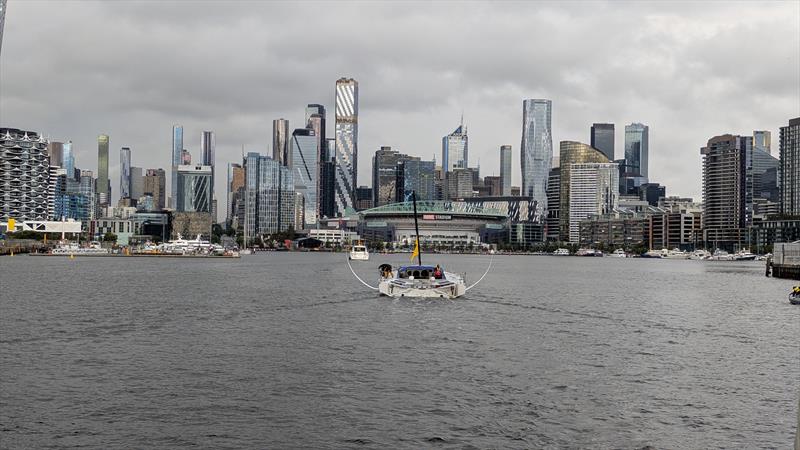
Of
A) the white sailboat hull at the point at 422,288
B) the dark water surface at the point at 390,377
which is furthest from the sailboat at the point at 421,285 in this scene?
the dark water surface at the point at 390,377

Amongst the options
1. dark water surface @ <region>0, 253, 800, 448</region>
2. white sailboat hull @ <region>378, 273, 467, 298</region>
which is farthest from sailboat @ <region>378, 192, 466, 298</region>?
dark water surface @ <region>0, 253, 800, 448</region>

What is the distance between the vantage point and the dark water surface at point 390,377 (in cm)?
2766

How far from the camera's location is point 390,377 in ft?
121

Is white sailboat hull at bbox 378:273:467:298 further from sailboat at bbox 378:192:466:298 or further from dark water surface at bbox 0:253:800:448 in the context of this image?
dark water surface at bbox 0:253:800:448

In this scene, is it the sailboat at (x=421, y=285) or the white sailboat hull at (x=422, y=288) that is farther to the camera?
the sailboat at (x=421, y=285)

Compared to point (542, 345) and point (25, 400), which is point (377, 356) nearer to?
point (542, 345)

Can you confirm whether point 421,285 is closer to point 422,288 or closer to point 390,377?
point 422,288

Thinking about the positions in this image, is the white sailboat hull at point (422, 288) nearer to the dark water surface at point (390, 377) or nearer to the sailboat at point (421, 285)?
the sailboat at point (421, 285)

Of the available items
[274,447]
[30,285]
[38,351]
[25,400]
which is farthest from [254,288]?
[274,447]

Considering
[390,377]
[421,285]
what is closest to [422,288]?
→ [421,285]

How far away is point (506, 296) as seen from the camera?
8744cm

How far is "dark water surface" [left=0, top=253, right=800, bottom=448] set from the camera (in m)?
27.7

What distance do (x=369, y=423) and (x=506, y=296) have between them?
60.1 metres

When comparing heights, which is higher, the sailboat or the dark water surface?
the sailboat
